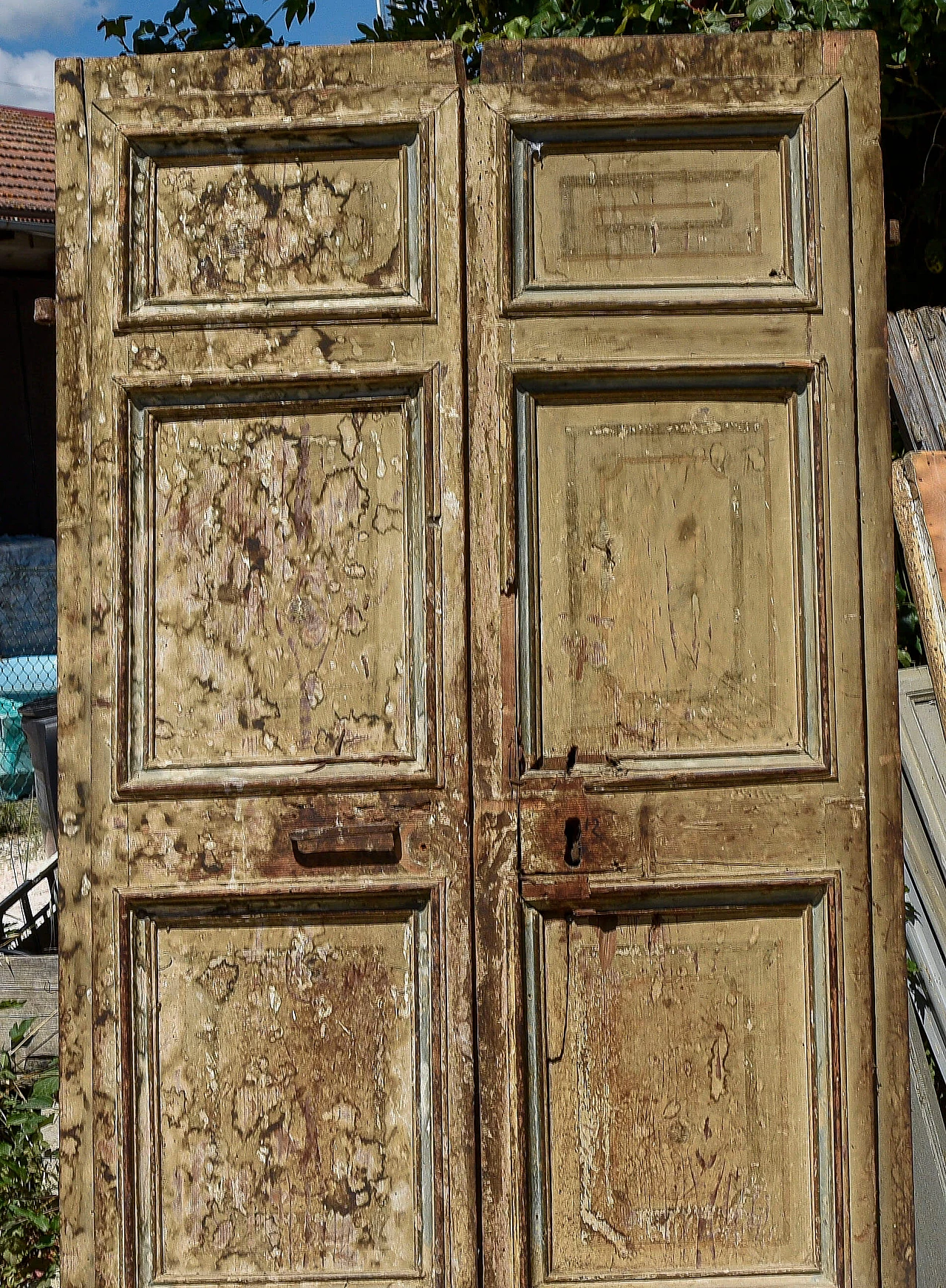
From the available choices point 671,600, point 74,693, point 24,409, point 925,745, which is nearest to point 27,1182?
point 74,693

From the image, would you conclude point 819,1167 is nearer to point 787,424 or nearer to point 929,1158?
point 929,1158

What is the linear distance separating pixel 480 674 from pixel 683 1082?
36.6 inches

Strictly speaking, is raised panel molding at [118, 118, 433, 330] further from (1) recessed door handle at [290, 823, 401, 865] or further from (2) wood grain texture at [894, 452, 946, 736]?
(2) wood grain texture at [894, 452, 946, 736]

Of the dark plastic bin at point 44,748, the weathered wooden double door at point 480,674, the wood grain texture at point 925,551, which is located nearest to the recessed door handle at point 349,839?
→ the weathered wooden double door at point 480,674

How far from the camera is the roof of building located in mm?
6973

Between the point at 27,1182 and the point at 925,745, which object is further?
the point at 925,745

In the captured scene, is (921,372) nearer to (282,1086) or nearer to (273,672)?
(273,672)

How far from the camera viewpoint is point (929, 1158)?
8.02 ft

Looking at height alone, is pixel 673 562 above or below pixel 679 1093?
above

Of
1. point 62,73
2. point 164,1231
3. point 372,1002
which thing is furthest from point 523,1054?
point 62,73

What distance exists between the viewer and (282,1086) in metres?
2.02

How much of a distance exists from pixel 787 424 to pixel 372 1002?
1.45 metres

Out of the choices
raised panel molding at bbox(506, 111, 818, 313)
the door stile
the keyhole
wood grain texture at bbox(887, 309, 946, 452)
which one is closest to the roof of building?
the door stile

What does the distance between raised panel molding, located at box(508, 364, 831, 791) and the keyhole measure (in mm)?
173
